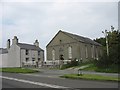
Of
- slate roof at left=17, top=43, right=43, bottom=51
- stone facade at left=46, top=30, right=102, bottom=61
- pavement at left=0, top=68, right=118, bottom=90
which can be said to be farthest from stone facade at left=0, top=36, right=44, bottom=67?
pavement at left=0, top=68, right=118, bottom=90

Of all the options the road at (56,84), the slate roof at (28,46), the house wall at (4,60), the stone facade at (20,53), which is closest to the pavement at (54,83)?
the road at (56,84)

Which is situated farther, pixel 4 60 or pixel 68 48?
pixel 4 60

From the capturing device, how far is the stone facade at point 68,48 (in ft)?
200

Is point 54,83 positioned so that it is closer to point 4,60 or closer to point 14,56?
point 14,56

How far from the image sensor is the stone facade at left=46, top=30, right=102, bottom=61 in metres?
61.0

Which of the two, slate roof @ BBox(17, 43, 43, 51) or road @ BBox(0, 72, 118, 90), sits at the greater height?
Result: slate roof @ BBox(17, 43, 43, 51)

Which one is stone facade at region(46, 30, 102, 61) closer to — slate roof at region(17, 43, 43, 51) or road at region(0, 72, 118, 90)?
slate roof at region(17, 43, 43, 51)

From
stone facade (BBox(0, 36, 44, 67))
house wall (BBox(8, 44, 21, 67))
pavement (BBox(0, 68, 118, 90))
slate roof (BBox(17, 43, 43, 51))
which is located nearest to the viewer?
pavement (BBox(0, 68, 118, 90))

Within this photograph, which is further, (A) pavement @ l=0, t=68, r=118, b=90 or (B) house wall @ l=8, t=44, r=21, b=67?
(B) house wall @ l=8, t=44, r=21, b=67

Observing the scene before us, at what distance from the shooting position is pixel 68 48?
62438 mm

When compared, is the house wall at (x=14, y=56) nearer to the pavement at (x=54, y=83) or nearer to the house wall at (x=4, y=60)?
the house wall at (x=4, y=60)

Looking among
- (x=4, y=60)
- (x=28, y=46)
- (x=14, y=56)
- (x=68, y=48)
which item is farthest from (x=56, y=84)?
(x=4, y=60)

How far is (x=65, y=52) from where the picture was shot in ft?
206

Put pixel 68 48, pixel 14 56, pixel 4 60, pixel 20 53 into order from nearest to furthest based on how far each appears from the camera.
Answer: pixel 68 48 → pixel 20 53 → pixel 14 56 → pixel 4 60
